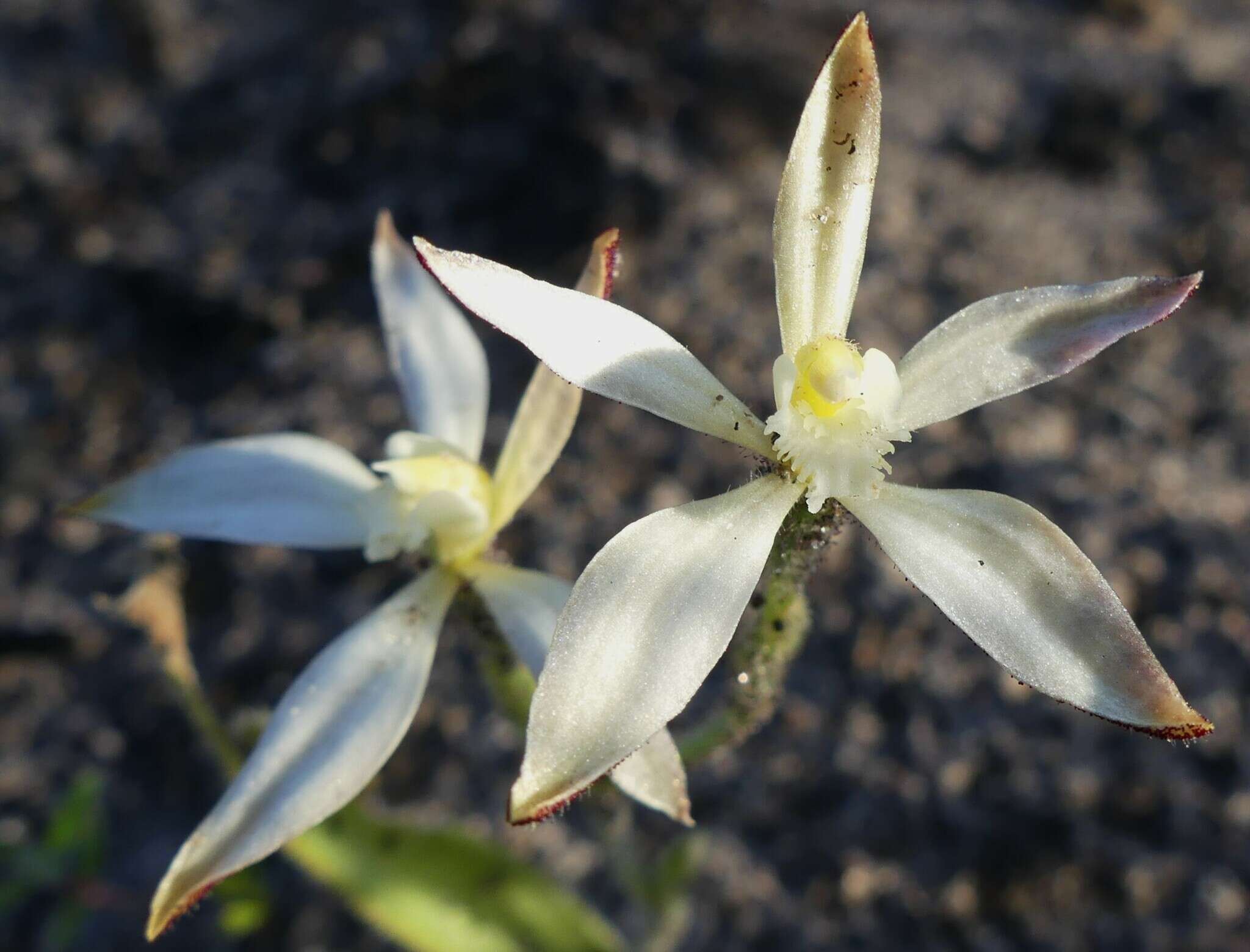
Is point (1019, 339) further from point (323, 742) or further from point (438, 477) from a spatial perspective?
point (323, 742)

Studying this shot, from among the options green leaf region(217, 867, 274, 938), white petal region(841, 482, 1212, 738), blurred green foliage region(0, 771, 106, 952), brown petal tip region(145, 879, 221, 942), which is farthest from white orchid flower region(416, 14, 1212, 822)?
blurred green foliage region(0, 771, 106, 952)

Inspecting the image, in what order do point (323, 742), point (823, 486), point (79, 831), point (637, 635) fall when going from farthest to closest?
1. point (79, 831)
2. point (323, 742)
3. point (823, 486)
4. point (637, 635)

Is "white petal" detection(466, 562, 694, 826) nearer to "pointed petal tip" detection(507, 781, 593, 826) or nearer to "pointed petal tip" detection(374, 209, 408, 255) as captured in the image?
"pointed petal tip" detection(507, 781, 593, 826)

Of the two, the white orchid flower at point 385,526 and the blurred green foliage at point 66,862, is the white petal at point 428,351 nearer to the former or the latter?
the white orchid flower at point 385,526

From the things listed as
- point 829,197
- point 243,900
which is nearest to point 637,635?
point 829,197

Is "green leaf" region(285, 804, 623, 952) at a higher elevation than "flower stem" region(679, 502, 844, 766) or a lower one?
lower

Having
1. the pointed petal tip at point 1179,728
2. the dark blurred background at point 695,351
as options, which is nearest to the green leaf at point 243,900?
the dark blurred background at point 695,351
